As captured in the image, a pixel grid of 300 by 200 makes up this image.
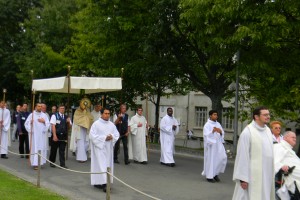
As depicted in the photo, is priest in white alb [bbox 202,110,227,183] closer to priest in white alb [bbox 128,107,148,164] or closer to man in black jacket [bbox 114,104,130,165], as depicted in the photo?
man in black jacket [bbox 114,104,130,165]

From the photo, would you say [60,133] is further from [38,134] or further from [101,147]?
[101,147]

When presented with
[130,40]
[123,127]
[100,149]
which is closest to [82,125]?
[123,127]

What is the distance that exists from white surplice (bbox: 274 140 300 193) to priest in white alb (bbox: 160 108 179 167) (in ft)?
25.9

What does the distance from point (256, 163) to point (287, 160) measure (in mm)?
930

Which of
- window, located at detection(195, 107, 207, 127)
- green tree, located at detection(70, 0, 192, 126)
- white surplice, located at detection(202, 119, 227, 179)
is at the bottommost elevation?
white surplice, located at detection(202, 119, 227, 179)

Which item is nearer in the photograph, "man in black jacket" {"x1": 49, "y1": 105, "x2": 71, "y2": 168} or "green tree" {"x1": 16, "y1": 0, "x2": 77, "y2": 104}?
"man in black jacket" {"x1": 49, "y1": 105, "x2": 71, "y2": 168}

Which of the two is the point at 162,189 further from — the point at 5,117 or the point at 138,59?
the point at 138,59

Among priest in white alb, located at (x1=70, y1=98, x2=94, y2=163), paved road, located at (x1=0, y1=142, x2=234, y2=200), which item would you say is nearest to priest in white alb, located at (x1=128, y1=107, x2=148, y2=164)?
paved road, located at (x1=0, y1=142, x2=234, y2=200)

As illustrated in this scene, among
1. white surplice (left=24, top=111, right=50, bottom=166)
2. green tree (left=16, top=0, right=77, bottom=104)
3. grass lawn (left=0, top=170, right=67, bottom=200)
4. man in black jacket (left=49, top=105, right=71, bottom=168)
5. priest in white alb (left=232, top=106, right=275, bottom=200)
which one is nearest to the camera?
priest in white alb (left=232, top=106, right=275, bottom=200)

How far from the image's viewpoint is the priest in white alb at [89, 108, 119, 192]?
11.1 meters

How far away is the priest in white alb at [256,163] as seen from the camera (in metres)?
7.50

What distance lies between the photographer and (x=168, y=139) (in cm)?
1644

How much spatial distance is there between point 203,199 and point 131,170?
15.1 ft

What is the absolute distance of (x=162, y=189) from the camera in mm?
11477
